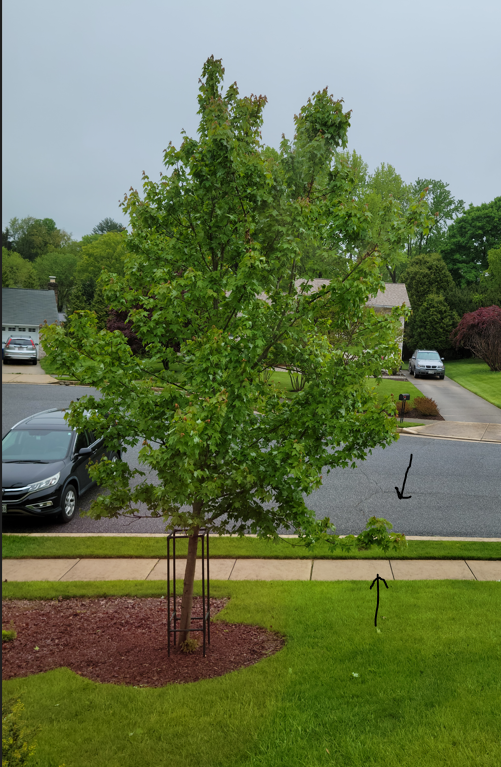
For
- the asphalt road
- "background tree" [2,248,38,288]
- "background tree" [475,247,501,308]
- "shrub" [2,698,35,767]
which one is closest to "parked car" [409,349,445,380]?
"background tree" [475,247,501,308]

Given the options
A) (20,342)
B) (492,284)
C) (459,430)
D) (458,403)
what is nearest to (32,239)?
(20,342)

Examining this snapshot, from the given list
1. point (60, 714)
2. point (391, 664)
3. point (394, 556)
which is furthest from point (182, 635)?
point (394, 556)

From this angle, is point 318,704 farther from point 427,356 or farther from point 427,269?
point 427,269

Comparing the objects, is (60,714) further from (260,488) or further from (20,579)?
(20,579)

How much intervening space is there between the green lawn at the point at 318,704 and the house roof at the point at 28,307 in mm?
41680

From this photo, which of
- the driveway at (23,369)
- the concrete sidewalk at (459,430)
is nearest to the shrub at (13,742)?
the concrete sidewalk at (459,430)

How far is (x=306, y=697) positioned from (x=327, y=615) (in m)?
1.91

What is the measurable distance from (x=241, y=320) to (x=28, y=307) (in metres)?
46.8

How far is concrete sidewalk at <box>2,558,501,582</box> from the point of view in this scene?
8797mm

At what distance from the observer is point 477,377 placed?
37.8m

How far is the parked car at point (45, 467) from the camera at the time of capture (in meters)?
10.3

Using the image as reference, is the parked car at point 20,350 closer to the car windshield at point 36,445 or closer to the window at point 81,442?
the car windshield at point 36,445

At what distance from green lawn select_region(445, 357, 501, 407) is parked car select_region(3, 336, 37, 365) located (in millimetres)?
26474

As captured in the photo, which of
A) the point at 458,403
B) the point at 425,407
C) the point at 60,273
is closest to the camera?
the point at 425,407
